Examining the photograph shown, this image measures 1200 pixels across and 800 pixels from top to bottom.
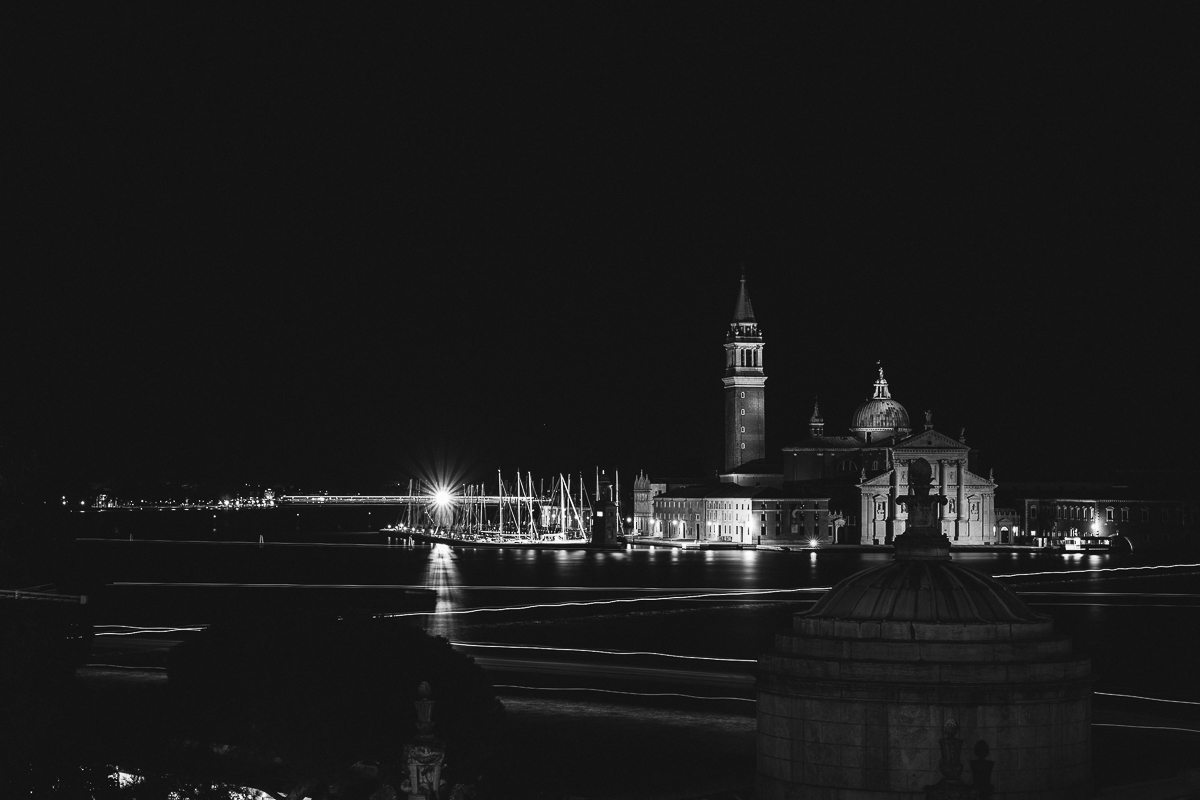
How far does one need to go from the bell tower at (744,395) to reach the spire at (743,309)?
52cm

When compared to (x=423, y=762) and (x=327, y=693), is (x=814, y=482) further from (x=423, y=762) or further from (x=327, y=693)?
(x=423, y=762)

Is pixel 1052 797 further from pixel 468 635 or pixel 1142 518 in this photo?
pixel 1142 518

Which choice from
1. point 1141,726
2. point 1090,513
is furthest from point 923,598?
point 1090,513

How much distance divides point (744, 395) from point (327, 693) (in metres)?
157

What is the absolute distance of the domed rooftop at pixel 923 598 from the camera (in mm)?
18938

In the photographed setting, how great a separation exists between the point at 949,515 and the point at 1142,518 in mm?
15730

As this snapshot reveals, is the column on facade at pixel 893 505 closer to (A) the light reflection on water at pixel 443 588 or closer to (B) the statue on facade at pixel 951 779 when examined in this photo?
(A) the light reflection on water at pixel 443 588

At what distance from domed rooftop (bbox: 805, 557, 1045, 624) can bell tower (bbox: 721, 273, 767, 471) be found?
521 ft

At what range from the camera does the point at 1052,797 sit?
18719 mm

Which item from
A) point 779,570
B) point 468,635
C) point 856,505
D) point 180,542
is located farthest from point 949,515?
point 468,635

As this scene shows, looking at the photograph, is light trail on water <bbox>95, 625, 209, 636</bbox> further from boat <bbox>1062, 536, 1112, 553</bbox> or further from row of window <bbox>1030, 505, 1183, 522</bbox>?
row of window <bbox>1030, 505, 1183, 522</bbox>

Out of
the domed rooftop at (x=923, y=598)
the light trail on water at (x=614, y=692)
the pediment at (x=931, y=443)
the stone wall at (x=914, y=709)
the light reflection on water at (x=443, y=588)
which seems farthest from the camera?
the pediment at (x=931, y=443)

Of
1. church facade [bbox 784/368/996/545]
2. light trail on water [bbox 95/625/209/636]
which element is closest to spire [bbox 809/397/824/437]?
church facade [bbox 784/368/996/545]

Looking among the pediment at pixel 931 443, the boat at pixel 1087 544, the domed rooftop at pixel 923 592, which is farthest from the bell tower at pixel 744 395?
the domed rooftop at pixel 923 592
